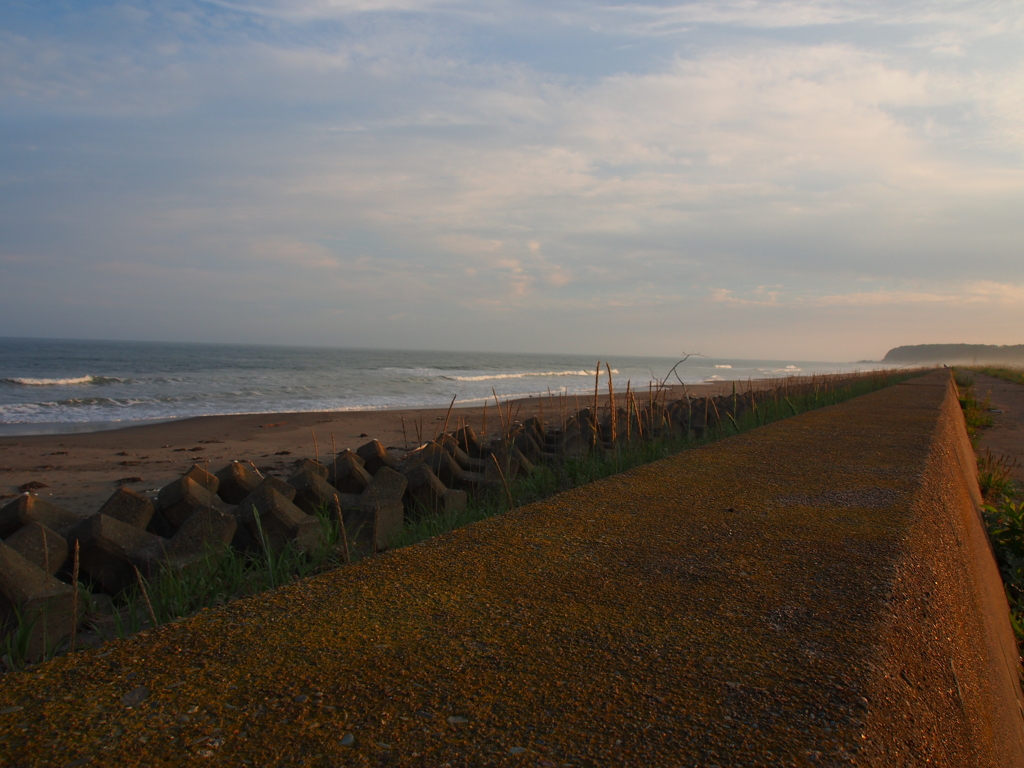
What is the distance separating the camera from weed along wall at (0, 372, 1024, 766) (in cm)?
91

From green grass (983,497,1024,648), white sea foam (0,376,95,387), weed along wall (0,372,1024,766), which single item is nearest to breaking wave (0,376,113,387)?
white sea foam (0,376,95,387)

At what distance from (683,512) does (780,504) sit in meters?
0.41

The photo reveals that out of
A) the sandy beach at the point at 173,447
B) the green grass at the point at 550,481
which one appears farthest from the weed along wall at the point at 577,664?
the sandy beach at the point at 173,447

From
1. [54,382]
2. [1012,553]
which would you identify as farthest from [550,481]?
[54,382]

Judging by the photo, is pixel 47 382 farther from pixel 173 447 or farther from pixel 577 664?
pixel 577 664

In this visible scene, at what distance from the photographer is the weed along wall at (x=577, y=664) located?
0.91 m

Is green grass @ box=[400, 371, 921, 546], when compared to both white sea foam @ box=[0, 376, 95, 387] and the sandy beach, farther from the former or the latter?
white sea foam @ box=[0, 376, 95, 387]

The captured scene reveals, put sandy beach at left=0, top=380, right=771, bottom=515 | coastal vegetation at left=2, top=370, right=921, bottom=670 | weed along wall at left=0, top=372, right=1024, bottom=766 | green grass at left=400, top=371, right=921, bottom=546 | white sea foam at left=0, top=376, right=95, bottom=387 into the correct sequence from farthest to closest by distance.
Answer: white sea foam at left=0, top=376, right=95, bottom=387
sandy beach at left=0, top=380, right=771, bottom=515
green grass at left=400, top=371, right=921, bottom=546
coastal vegetation at left=2, top=370, right=921, bottom=670
weed along wall at left=0, top=372, right=1024, bottom=766

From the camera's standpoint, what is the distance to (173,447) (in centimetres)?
941

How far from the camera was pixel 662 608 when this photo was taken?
134 cm

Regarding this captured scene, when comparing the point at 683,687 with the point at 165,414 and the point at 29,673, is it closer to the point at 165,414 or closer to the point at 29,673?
the point at 29,673

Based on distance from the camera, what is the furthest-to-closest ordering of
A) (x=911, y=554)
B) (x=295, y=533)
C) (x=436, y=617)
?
(x=295, y=533) < (x=911, y=554) < (x=436, y=617)

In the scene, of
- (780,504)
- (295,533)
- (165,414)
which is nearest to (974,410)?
(780,504)

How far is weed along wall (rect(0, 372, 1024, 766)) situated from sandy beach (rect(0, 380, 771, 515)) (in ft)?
9.97
